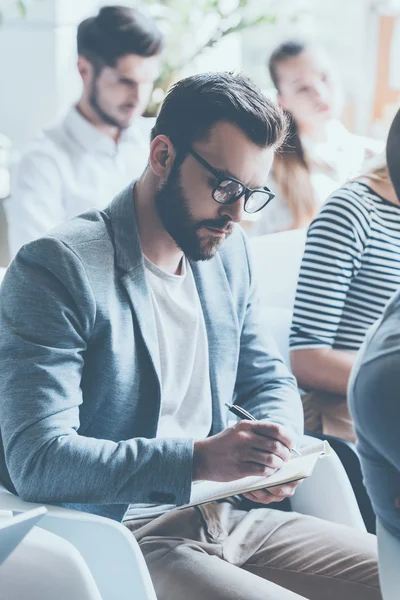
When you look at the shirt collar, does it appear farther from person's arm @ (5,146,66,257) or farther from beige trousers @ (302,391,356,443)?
beige trousers @ (302,391,356,443)

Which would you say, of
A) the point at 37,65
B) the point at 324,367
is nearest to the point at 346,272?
the point at 324,367

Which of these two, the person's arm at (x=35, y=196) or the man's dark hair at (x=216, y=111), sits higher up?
the man's dark hair at (x=216, y=111)

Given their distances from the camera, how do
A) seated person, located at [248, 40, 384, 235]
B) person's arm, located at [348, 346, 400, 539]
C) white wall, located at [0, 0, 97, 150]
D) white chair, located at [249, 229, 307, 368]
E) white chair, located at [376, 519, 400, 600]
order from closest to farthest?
1. person's arm, located at [348, 346, 400, 539]
2. white chair, located at [376, 519, 400, 600]
3. white chair, located at [249, 229, 307, 368]
4. seated person, located at [248, 40, 384, 235]
5. white wall, located at [0, 0, 97, 150]

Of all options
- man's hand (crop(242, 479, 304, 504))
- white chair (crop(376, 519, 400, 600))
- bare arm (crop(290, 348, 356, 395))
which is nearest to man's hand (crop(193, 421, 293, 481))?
man's hand (crop(242, 479, 304, 504))

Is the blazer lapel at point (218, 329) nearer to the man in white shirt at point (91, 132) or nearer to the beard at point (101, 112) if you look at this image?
the man in white shirt at point (91, 132)

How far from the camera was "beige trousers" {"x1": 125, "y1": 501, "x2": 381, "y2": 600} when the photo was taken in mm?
1409

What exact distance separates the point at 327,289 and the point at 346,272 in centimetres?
6

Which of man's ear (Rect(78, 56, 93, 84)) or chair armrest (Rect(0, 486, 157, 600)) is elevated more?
man's ear (Rect(78, 56, 93, 84))

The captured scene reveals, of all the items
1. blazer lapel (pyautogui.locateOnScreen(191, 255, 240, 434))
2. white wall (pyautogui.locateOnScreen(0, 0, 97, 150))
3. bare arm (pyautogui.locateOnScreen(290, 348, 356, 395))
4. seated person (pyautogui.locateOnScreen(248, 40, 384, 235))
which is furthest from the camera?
white wall (pyautogui.locateOnScreen(0, 0, 97, 150))

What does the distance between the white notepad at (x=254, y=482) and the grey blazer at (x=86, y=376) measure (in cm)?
5

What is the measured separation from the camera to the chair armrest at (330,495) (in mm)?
1655

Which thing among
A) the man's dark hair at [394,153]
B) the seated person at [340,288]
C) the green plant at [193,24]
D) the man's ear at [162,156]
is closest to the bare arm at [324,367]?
the seated person at [340,288]

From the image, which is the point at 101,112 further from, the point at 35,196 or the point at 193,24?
the point at 193,24

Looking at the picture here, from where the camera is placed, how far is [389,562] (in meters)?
1.10
